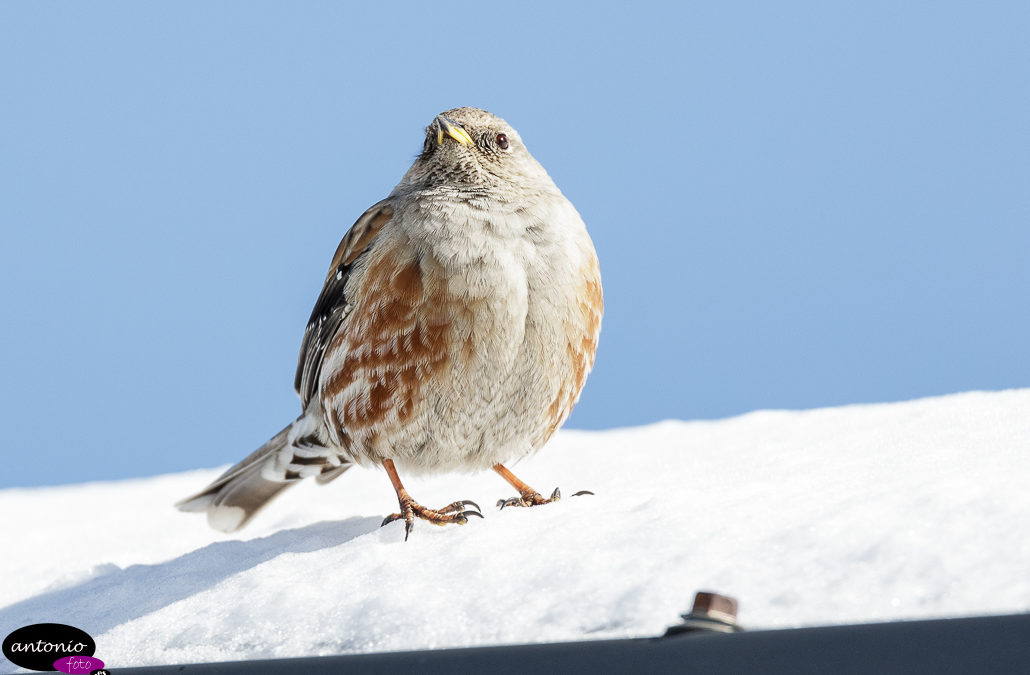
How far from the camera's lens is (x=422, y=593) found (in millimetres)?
2643

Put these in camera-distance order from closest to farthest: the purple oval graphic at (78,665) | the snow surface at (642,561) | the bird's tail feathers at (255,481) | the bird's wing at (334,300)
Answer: the snow surface at (642,561) → the purple oval graphic at (78,665) → the bird's wing at (334,300) → the bird's tail feathers at (255,481)

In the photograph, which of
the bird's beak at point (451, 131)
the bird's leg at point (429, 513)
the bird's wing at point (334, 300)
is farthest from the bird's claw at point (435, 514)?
the bird's beak at point (451, 131)

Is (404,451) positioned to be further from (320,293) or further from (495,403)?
(320,293)

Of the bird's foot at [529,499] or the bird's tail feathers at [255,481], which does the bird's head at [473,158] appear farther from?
the bird's tail feathers at [255,481]

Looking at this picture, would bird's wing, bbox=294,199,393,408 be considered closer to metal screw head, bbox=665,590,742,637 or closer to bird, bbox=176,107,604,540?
bird, bbox=176,107,604,540

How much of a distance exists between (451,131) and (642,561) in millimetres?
2304

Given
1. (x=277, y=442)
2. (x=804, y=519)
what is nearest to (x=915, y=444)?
(x=804, y=519)

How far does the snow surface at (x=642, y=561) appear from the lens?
2.10 metres

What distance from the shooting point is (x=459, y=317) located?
3734 millimetres

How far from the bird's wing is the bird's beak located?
13.9 inches

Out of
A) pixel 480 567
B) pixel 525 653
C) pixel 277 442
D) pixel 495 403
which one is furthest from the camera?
pixel 277 442

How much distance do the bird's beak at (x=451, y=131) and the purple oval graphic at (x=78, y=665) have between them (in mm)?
2474

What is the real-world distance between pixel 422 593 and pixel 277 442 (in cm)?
257

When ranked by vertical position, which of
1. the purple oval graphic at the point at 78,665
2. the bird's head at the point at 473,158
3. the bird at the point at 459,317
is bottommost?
the purple oval graphic at the point at 78,665
